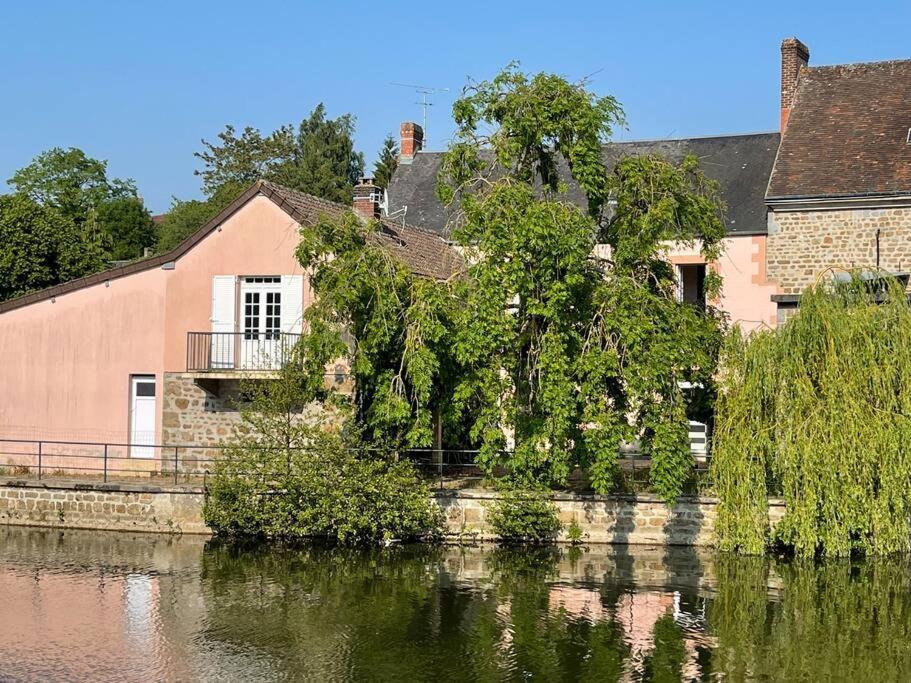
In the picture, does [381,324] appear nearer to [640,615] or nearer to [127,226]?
[640,615]

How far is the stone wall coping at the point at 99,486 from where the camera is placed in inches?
848

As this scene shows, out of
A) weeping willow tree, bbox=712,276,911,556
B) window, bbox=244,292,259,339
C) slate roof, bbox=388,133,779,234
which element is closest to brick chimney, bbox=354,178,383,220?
slate roof, bbox=388,133,779,234

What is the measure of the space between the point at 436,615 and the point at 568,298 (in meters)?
6.14

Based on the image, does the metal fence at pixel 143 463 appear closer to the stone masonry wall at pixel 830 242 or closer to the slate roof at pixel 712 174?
the stone masonry wall at pixel 830 242

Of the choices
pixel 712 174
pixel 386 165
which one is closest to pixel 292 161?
pixel 386 165

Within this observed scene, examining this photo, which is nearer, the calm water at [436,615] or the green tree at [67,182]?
the calm water at [436,615]

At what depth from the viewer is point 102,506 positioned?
21.8 m

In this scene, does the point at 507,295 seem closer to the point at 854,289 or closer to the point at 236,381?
the point at 854,289

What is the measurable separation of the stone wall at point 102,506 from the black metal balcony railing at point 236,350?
295 cm

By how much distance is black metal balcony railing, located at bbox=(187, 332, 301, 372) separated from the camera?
75.4 feet

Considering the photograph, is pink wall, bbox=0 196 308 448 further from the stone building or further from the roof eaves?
the stone building

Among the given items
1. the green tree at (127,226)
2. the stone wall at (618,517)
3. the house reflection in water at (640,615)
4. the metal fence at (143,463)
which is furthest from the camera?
the green tree at (127,226)

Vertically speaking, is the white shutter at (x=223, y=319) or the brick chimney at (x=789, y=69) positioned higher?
the brick chimney at (x=789, y=69)

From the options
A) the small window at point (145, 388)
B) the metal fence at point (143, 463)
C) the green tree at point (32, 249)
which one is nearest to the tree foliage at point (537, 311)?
the metal fence at point (143, 463)
